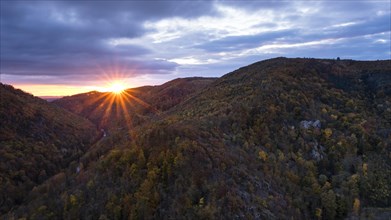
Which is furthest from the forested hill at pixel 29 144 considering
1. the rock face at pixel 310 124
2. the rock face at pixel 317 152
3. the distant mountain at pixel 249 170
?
the rock face at pixel 310 124

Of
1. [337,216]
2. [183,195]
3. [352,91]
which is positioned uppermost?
[352,91]

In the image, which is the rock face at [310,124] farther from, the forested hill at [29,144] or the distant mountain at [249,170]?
the forested hill at [29,144]

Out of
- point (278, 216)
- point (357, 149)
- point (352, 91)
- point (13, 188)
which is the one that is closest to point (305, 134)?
point (357, 149)

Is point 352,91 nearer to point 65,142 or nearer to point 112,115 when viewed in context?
point 65,142

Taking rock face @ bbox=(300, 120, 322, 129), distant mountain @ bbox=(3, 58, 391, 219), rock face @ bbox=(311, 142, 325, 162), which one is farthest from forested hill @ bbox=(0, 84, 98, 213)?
rock face @ bbox=(300, 120, 322, 129)

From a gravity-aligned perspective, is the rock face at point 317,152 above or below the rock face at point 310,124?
below

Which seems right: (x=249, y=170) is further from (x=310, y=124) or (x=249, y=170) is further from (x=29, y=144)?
(x=29, y=144)
